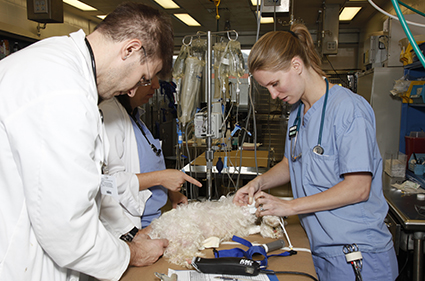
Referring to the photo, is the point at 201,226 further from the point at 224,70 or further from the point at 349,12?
the point at 349,12

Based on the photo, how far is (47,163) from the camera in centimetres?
78

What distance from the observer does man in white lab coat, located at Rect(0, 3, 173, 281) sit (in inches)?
30.8

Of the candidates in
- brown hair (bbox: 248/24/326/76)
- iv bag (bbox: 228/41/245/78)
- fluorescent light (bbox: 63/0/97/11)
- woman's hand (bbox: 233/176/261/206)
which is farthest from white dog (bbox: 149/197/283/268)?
fluorescent light (bbox: 63/0/97/11)

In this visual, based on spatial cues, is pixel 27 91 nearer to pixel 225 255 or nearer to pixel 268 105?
pixel 225 255

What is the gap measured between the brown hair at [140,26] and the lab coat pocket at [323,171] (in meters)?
0.84

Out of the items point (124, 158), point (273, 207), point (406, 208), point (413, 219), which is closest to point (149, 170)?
point (124, 158)

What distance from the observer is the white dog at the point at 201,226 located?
52.1 inches

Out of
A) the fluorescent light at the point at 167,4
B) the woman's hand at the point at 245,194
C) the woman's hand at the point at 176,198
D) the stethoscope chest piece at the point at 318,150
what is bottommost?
the woman's hand at the point at 176,198

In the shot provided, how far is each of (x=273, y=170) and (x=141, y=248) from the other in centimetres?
94

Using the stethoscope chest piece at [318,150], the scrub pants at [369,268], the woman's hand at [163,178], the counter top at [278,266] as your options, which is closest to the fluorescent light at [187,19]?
the woman's hand at [163,178]

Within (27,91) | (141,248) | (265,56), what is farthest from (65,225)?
(265,56)

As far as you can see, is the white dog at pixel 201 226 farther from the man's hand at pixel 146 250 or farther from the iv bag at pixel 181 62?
the iv bag at pixel 181 62

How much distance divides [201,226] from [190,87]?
1.06 metres

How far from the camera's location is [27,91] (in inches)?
31.2
